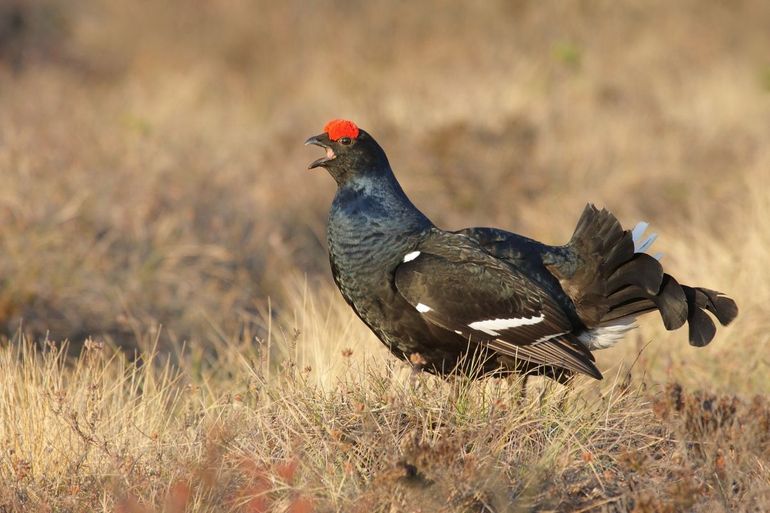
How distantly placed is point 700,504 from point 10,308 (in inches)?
167

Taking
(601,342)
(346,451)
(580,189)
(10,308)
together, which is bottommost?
(10,308)

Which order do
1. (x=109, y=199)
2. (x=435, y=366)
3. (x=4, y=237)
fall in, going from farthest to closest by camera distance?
(x=109, y=199) < (x=4, y=237) < (x=435, y=366)

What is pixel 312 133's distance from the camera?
1154 cm

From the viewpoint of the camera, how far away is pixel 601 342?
472cm

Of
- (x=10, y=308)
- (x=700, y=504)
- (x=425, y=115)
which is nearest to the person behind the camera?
(x=700, y=504)

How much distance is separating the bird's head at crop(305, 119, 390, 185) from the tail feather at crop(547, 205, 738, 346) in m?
0.87

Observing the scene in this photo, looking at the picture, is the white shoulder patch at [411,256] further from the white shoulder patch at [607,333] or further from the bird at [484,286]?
the white shoulder patch at [607,333]

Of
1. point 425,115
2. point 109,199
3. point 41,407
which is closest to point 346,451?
point 41,407

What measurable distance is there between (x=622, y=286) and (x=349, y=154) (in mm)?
1281

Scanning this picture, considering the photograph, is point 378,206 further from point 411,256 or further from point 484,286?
point 484,286

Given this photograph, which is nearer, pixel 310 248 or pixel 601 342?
pixel 601 342

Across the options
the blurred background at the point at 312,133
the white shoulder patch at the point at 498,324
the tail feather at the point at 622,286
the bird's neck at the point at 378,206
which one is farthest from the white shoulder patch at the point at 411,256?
the blurred background at the point at 312,133

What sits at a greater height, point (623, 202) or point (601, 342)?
point (623, 202)

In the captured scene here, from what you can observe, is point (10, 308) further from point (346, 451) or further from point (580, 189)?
point (580, 189)
